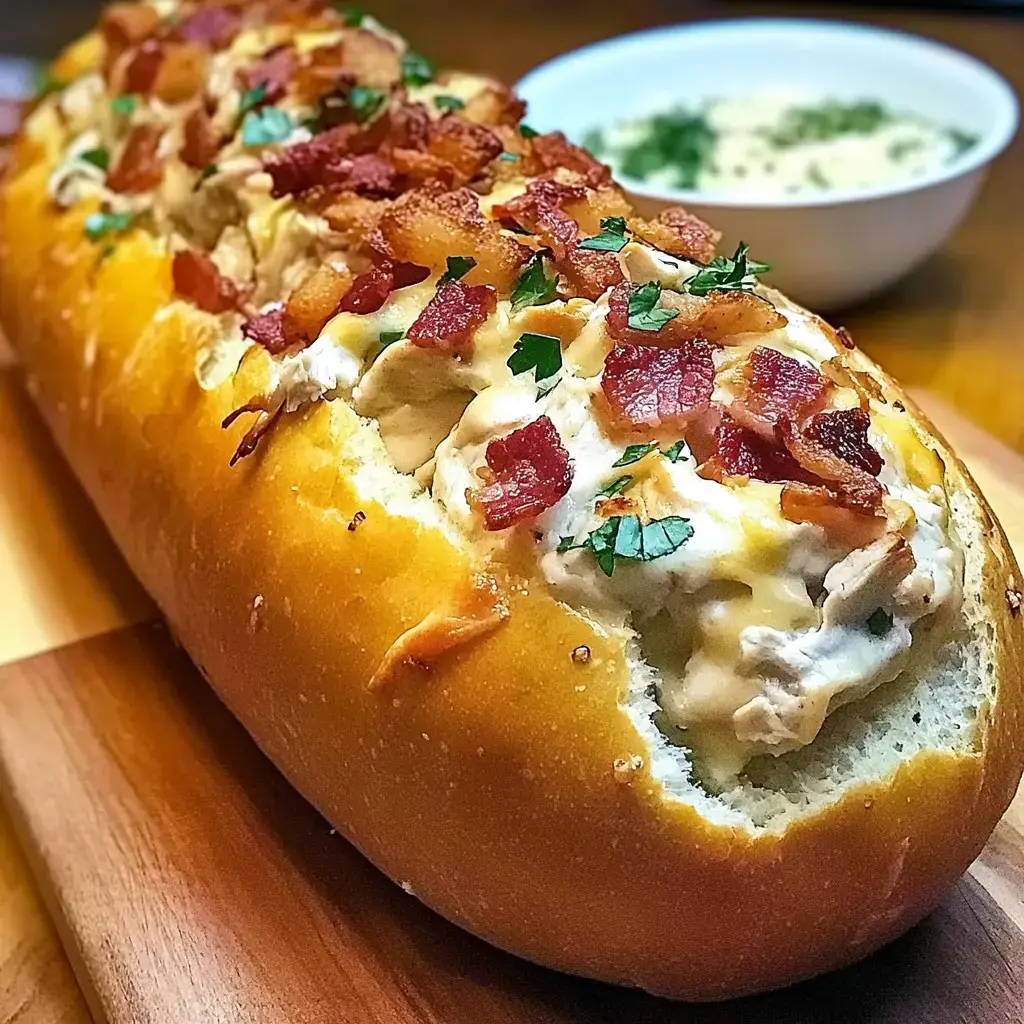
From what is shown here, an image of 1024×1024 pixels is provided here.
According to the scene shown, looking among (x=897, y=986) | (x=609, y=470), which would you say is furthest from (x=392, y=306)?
(x=897, y=986)

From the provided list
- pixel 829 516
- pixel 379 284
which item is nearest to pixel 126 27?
pixel 379 284

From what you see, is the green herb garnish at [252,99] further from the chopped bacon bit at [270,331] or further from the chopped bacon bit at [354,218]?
the chopped bacon bit at [270,331]

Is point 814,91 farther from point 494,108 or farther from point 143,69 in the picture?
point 143,69

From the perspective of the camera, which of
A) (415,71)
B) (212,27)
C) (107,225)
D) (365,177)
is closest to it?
(365,177)

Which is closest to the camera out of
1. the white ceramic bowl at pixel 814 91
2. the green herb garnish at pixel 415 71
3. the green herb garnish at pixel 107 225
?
the green herb garnish at pixel 107 225

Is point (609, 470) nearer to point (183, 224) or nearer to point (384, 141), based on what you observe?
point (384, 141)

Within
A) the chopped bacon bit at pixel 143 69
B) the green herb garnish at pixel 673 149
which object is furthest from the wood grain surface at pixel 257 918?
the green herb garnish at pixel 673 149
